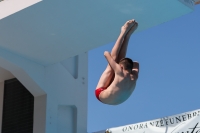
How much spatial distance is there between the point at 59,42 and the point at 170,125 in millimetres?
2745

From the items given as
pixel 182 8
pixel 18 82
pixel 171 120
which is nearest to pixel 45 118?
pixel 18 82

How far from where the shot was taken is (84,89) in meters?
11.6

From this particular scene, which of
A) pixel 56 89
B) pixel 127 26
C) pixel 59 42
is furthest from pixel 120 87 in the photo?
pixel 56 89

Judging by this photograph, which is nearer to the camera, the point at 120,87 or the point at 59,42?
the point at 120,87

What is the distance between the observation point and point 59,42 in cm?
987

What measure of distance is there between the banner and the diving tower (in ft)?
5.76

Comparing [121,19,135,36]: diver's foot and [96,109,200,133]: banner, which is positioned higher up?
[121,19,135,36]: diver's foot

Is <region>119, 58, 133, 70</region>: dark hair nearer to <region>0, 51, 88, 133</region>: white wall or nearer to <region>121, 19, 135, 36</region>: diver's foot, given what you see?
<region>121, 19, 135, 36</region>: diver's foot

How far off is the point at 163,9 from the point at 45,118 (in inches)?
137

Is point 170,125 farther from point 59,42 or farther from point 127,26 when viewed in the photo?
point 127,26

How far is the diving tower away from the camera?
28.5ft

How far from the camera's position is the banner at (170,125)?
827 centimetres

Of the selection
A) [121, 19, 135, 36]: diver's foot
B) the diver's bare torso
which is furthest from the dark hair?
[121, 19, 135, 36]: diver's foot

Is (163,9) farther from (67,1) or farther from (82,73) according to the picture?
(82,73)
